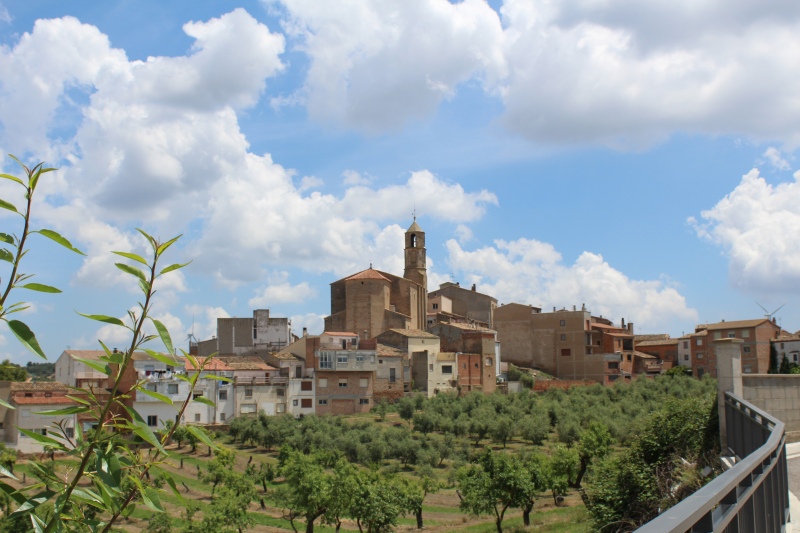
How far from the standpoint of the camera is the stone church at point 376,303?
65250 mm

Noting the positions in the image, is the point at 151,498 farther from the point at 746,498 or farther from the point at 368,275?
the point at 368,275

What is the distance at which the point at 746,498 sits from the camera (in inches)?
184

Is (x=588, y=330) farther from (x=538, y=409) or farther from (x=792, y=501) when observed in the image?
(x=792, y=501)

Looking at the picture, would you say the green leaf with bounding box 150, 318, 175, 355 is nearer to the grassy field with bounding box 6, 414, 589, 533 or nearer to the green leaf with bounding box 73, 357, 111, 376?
the green leaf with bounding box 73, 357, 111, 376

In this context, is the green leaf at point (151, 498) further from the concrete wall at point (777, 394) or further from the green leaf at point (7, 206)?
the concrete wall at point (777, 394)

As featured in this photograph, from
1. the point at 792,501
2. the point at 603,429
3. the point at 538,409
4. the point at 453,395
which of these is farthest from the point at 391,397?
the point at 792,501

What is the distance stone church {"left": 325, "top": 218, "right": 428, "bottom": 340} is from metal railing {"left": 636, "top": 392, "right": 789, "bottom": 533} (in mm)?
54482

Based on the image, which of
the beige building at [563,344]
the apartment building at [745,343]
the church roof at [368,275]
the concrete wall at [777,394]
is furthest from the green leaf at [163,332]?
the beige building at [563,344]

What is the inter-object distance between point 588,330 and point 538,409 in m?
22.6

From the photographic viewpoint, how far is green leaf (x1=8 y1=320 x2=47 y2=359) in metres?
2.19

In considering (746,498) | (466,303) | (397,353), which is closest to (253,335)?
(397,353)

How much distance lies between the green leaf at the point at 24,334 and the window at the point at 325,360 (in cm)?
5179

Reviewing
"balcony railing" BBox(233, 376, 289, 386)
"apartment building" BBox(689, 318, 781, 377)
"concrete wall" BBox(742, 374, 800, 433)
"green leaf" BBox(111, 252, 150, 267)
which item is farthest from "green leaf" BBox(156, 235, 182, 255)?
"apartment building" BBox(689, 318, 781, 377)

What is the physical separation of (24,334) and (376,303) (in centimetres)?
6324
